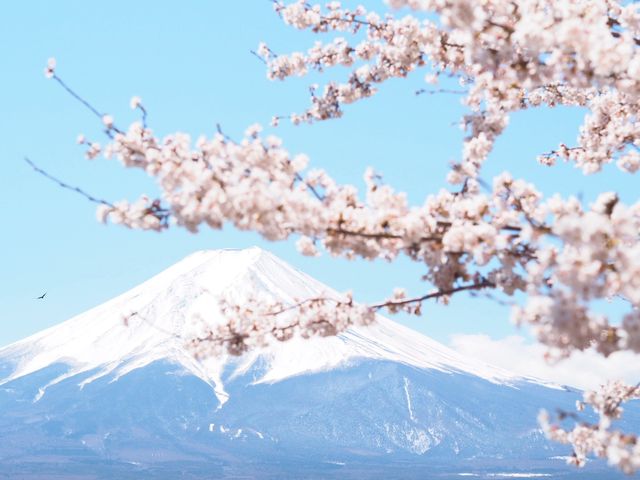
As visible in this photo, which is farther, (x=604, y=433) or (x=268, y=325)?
(x=268, y=325)

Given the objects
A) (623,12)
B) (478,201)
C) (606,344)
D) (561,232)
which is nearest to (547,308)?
(561,232)

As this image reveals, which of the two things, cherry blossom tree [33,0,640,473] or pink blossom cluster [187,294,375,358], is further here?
pink blossom cluster [187,294,375,358]

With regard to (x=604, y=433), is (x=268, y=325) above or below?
A: above

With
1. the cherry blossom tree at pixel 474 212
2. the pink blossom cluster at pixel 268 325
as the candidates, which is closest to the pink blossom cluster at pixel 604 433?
the cherry blossom tree at pixel 474 212

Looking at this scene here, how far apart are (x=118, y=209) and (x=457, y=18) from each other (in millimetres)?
2050

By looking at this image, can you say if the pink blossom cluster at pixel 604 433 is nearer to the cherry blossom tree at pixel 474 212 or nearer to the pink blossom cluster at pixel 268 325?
the cherry blossom tree at pixel 474 212

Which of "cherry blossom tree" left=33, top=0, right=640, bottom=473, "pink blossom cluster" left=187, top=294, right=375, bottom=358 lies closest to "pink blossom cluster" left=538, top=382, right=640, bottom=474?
"cherry blossom tree" left=33, top=0, right=640, bottom=473

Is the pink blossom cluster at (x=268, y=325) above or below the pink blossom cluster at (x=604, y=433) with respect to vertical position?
above

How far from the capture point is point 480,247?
4012 millimetres

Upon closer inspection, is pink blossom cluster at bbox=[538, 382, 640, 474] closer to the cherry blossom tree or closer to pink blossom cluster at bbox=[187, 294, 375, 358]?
the cherry blossom tree

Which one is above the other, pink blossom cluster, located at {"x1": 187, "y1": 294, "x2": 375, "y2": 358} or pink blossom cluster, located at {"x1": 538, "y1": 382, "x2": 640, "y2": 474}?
pink blossom cluster, located at {"x1": 187, "y1": 294, "x2": 375, "y2": 358}

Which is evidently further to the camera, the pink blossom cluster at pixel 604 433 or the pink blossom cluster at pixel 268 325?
the pink blossom cluster at pixel 268 325

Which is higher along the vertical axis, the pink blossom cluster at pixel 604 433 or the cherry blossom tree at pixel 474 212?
the cherry blossom tree at pixel 474 212

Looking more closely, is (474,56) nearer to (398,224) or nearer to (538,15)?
(538,15)
